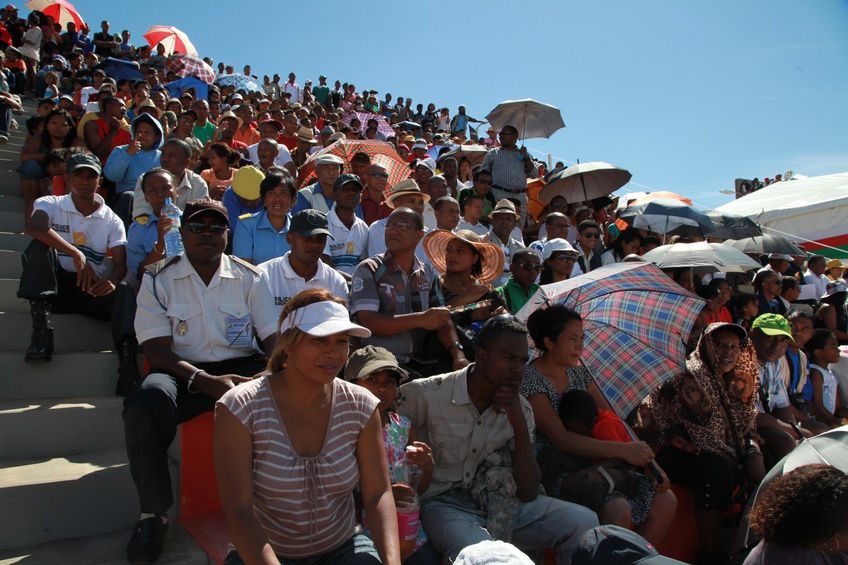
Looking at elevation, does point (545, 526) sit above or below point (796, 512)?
below

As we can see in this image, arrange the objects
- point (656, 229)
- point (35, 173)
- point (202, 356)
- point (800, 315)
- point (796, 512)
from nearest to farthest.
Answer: point (796, 512), point (202, 356), point (35, 173), point (800, 315), point (656, 229)

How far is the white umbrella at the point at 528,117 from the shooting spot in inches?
468

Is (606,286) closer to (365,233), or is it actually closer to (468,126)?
(365,233)

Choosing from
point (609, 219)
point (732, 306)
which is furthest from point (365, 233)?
point (609, 219)

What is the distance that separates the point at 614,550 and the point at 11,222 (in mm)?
6278

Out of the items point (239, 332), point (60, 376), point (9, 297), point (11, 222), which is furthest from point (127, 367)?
point (11, 222)

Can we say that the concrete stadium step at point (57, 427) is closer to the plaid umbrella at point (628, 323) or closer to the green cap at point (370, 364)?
the green cap at point (370, 364)

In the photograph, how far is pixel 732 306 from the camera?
802cm

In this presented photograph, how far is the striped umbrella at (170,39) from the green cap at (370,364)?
740 inches

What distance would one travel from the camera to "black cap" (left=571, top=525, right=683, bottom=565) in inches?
85.8

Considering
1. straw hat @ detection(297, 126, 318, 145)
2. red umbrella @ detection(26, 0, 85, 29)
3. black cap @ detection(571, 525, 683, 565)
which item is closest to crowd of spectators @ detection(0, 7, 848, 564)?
black cap @ detection(571, 525, 683, 565)

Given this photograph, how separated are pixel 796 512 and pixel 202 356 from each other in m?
2.88

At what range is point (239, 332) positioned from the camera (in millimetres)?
3707

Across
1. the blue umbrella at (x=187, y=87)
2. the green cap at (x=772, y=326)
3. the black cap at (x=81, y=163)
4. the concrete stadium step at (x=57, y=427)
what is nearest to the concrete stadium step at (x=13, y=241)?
the black cap at (x=81, y=163)
